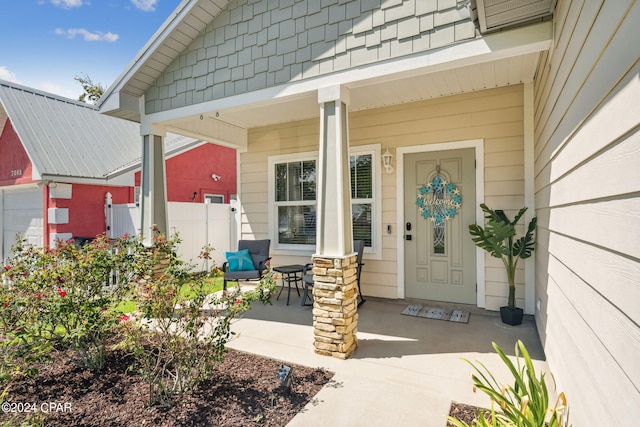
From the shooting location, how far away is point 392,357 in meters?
3.15

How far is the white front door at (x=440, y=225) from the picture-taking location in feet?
14.7

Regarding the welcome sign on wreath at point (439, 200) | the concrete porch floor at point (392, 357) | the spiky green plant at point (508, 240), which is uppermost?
the welcome sign on wreath at point (439, 200)

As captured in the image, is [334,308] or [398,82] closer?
[334,308]

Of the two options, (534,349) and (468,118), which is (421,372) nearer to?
(534,349)

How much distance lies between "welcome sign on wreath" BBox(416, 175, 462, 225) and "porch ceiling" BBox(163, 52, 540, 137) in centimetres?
115

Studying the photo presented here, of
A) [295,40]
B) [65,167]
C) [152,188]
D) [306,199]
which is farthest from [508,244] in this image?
[65,167]

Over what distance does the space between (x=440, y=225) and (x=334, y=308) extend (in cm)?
220

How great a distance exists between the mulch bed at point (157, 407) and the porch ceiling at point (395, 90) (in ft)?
9.08

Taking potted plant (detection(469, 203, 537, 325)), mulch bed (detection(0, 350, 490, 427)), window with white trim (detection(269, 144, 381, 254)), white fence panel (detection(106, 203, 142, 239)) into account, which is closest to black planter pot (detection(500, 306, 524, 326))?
potted plant (detection(469, 203, 537, 325))

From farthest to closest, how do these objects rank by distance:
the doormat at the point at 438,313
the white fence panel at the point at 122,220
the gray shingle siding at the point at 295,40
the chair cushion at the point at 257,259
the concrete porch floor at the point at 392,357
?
the white fence panel at the point at 122,220 → the chair cushion at the point at 257,259 → the doormat at the point at 438,313 → the gray shingle siding at the point at 295,40 → the concrete porch floor at the point at 392,357

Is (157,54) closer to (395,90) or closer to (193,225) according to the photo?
(395,90)

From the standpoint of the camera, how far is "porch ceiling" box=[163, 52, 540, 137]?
3.50 metres

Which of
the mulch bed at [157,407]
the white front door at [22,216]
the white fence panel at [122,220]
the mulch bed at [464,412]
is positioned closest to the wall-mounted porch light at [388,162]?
the mulch bed at [157,407]

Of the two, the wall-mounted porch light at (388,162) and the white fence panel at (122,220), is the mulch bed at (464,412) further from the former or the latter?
the white fence panel at (122,220)
